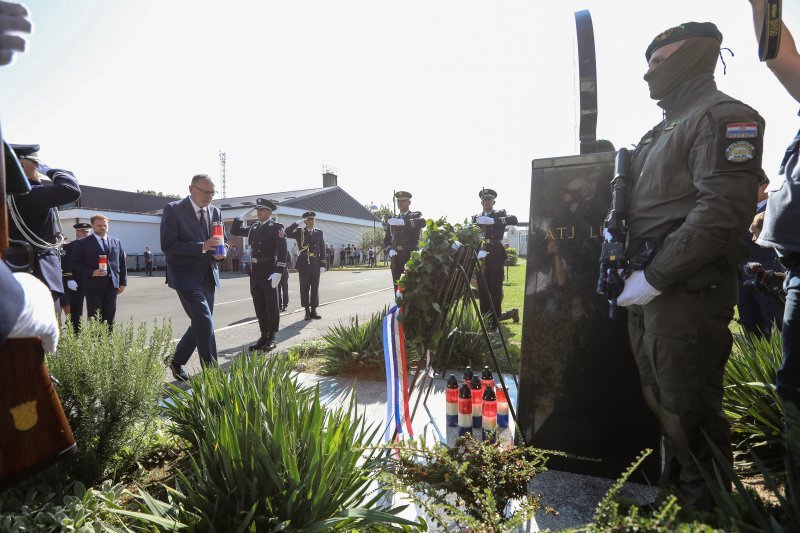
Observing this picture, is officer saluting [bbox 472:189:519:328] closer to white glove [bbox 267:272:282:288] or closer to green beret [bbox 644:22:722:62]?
white glove [bbox 267:272:282:288]

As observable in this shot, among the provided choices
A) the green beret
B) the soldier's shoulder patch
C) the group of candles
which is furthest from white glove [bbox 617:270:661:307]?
the group of candles

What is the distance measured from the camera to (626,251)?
2.16 meters

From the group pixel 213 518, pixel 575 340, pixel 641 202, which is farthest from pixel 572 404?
pixel 213 518

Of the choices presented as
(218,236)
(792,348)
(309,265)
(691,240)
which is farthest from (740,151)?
(309,265)

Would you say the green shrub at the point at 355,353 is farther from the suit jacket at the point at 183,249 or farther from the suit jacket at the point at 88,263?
the suit jacket at the point at 88,263

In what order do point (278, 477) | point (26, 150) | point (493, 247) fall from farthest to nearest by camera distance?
point (493, 247) → point (26, 150) → point (278, 477)

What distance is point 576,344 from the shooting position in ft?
8.46

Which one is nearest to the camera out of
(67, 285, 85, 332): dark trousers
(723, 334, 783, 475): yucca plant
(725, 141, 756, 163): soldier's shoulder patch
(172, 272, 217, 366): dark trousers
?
(725, 141, 756, 163): soldier's shoulder patch

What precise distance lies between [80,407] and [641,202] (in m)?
2.94

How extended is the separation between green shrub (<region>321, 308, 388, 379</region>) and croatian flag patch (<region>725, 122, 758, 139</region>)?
3.91 m

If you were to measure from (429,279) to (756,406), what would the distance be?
212 centimetres

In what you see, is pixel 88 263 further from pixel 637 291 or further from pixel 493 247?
pixel 637 291

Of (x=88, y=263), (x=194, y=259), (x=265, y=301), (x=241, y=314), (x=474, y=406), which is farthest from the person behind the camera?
(x=241, y=314)

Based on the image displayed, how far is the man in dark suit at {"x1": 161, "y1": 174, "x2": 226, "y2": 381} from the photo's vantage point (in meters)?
4.50
